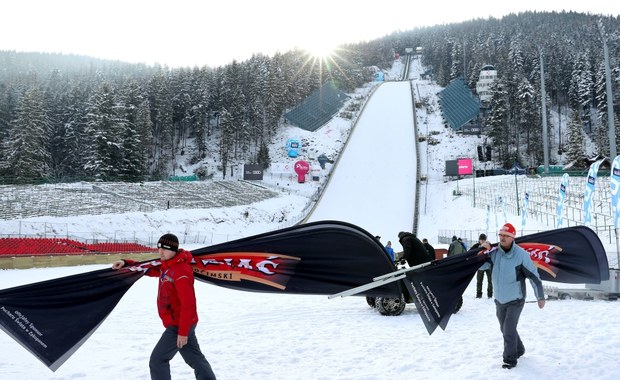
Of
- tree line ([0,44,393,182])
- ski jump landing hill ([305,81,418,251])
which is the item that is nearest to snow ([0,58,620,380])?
ski jump landing hill ([305,81,418,251])

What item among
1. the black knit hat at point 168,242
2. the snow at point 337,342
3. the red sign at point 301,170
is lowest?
the snow at point 337,342

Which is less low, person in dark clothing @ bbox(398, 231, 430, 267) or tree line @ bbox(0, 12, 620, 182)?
tree line @ bbox(0, 12, 620, 182)

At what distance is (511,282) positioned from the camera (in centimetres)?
563

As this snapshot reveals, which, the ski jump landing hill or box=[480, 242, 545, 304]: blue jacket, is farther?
the ski jump landing hill

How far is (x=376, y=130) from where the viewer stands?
82812mm

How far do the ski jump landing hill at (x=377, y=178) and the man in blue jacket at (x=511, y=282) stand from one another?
25.9 m

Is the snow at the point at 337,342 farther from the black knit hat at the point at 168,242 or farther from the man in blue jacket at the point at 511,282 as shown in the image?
the black knit hat at the point at 168,242

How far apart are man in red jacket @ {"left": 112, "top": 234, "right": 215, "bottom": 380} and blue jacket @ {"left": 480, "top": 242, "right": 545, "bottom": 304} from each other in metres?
3.67

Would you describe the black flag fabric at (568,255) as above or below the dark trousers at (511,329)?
above

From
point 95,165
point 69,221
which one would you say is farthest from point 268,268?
point 95,165

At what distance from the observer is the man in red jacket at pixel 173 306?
4406 mm

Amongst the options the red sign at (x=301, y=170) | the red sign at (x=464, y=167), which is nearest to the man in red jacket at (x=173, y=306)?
the red sign at (x=301, y=170)

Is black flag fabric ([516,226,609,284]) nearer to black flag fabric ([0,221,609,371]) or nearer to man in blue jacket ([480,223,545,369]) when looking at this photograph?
man in blue jacket ([480,223,545,369])

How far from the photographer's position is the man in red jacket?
173 inches
